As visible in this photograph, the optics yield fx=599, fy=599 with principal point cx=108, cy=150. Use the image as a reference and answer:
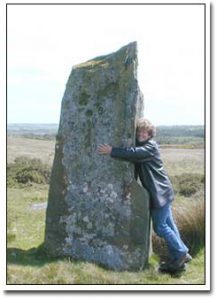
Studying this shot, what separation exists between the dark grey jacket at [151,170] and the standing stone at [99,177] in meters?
0.16

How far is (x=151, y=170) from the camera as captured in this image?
31.1 ft

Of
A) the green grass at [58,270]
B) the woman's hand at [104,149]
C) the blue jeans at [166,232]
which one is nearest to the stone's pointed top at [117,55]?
the woman's hand at [104,149]

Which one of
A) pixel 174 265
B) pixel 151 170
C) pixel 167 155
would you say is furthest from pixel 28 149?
pixel 174 265

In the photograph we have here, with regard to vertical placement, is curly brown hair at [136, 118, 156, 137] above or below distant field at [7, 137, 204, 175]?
above

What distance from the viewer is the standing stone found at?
9.41 m

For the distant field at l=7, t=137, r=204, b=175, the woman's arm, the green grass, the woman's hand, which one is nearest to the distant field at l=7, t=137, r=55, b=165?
the distant field at l=7, t=137, r=204, b=175

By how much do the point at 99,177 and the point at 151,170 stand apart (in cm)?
84

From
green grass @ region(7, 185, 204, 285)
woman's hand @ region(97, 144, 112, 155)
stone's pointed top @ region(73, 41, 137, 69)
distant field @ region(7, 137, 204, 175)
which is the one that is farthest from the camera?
distant field @ region(7, 137, 204, 175)

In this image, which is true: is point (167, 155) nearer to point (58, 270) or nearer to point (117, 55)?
point (117, 55)

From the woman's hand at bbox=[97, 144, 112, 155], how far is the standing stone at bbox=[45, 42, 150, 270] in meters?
0.09

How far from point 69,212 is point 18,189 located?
7421mm

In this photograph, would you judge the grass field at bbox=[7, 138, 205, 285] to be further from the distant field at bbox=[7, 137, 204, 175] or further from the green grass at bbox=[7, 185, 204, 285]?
the distant field at bbox=[7, 137, 204, 175]
